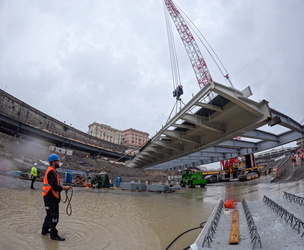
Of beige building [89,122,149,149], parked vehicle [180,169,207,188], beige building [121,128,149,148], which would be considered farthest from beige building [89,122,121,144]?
parked vehicle [180,169,207,188]

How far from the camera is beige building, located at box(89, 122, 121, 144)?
112 meters

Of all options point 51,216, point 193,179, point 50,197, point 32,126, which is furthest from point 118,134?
point 51,216

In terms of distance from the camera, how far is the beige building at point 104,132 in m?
112

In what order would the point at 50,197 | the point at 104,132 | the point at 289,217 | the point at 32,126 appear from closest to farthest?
1. the point at 289,217
2. the point at 50,197
3. the point at 32,126
4. the point at 104,132

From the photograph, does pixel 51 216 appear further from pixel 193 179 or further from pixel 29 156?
pixel 29 156

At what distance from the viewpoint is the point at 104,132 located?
11506 cm

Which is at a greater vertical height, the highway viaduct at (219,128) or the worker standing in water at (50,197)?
the highway viaduct at (219,128)

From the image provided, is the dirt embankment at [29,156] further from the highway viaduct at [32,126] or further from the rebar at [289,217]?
the rebar at [289,217]

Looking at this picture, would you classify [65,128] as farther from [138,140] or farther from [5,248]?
[138,140]

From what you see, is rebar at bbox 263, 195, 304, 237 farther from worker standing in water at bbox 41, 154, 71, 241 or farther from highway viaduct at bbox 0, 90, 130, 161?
highway viaduct at bbox 0, 90, 130, 161

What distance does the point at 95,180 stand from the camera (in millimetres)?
15523

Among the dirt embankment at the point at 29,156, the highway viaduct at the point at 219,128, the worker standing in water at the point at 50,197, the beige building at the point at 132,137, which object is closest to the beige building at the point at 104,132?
the beige building at the point at 132,137

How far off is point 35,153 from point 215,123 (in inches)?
1232

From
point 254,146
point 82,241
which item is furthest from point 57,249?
point 254,146
